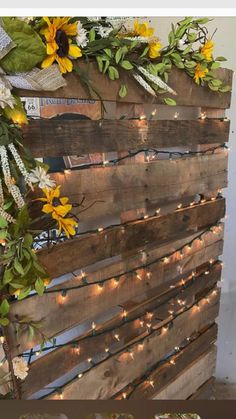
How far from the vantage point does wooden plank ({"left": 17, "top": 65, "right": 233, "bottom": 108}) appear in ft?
3.50

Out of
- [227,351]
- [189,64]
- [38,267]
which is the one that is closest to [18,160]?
[38,267]

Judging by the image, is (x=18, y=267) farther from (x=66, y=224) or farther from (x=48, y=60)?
(x=48, y=60)

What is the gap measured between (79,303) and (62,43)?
0.71 meters

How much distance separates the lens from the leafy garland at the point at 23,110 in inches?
34.5

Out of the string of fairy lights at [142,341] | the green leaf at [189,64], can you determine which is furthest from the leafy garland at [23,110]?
the string of fairy lights at [142,341]

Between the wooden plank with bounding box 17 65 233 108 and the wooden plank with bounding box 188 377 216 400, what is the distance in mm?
1310

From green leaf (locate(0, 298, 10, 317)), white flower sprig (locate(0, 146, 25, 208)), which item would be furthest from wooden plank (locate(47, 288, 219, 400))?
white flower sprig (locate(0, 146, 25, 208))

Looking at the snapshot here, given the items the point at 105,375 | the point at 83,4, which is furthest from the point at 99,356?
the point at 83,4

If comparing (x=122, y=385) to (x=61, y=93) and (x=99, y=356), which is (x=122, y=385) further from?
(x=61, y=93)

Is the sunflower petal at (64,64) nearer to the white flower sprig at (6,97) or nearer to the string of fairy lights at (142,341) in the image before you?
the white flower sprig at (6,97)

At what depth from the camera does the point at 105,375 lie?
4.57ft

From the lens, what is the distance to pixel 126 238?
1.37 meters

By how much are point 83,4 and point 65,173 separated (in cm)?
88

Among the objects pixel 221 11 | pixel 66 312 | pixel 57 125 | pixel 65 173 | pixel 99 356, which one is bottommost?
pixel 99 356
